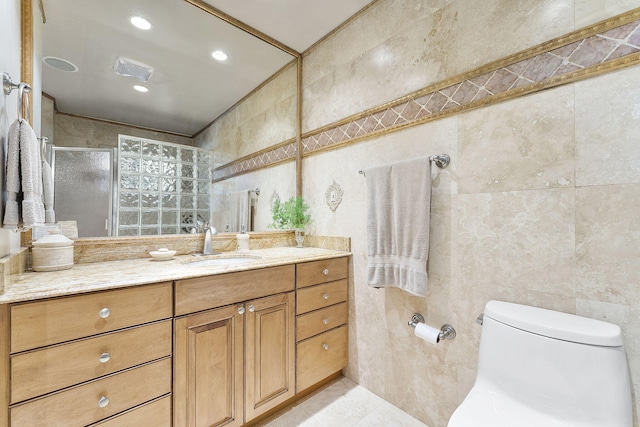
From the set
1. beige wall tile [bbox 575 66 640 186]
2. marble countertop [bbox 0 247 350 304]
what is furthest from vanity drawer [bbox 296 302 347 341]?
beige wall tile [bbox 575 66 640 186]

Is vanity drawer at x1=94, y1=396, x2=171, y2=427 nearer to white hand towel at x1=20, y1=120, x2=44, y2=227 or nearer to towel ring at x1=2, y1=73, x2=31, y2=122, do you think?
white hand towel at x1=20, y1=120, x2=44, y2=227

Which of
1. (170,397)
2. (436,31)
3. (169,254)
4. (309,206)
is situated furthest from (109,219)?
(436,31)

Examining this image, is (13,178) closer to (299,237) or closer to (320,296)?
(320,296)

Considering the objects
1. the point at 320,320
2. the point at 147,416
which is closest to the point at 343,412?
the point at 320,320

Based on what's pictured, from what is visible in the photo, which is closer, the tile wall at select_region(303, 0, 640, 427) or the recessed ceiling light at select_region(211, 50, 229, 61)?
the tile wall at select_region(303, 0, 640, 427)

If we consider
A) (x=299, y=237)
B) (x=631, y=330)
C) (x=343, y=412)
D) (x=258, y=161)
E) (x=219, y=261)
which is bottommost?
(x=343, y=412)

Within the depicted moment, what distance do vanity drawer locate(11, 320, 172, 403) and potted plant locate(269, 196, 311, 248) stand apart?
1.17 meters

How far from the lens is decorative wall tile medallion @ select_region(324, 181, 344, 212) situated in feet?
6.29

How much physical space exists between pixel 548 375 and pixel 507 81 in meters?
1.14

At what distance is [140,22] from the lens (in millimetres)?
1533

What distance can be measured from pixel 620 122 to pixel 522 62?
417 millimetres

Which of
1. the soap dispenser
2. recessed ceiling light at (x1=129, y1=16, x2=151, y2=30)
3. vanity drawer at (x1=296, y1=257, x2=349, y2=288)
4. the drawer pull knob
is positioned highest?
recessed ceiling light at (x1=129, y1=16, x2=151, y2=30)

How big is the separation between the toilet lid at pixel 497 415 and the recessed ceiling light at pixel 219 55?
2.26 meters

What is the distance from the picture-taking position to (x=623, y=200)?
918mm
